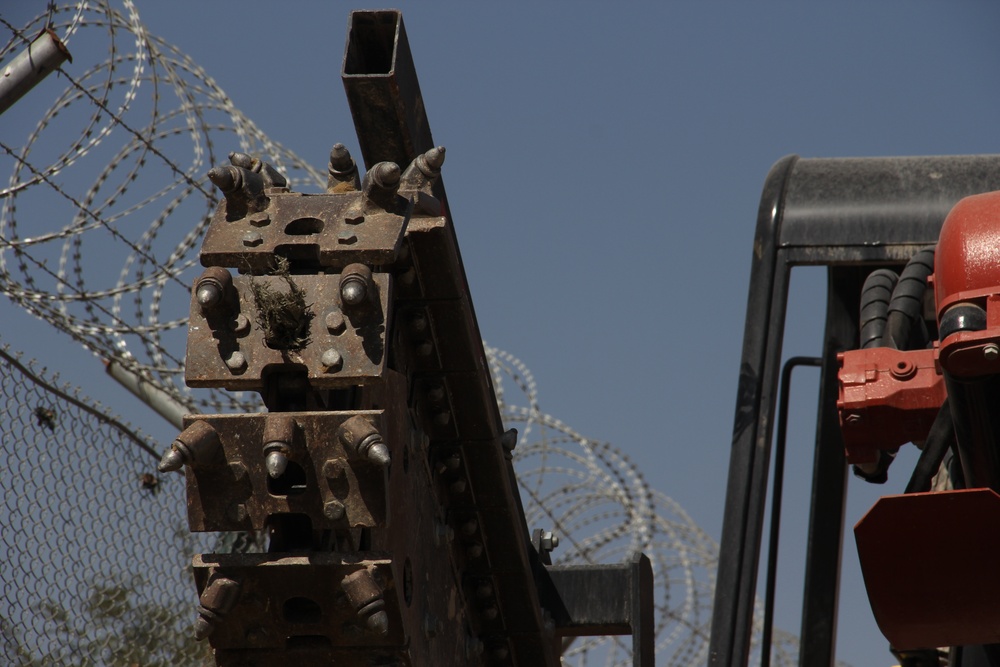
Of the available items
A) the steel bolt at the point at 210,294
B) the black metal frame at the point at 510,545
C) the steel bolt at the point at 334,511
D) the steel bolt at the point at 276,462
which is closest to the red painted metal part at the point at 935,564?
the black metal frame at the point at 510,545

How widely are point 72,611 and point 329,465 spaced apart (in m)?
3.38

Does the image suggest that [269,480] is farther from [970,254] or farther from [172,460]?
[970,254]

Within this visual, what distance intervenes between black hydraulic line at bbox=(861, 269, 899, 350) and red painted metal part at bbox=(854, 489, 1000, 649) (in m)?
0.96

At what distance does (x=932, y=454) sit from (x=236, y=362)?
2290mm

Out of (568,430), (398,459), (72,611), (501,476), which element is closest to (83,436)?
(72,611)

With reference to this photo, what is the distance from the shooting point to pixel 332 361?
3863 millimetres

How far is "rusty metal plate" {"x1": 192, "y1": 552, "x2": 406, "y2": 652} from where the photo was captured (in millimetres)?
3889

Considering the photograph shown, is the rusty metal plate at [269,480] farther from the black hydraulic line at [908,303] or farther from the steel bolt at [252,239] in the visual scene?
the black hydraulic line at [908,303]

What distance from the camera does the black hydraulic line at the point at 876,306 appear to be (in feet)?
17.3

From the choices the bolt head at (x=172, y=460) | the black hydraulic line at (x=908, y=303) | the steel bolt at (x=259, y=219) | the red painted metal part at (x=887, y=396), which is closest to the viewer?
the bolt head at (x=172, y=460)

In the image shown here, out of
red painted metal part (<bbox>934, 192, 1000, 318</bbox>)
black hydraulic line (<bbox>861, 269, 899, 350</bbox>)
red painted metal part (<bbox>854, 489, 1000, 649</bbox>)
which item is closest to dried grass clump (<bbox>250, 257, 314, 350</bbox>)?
red painted metal part (<bbox>854, 489, 1000, 649</bbox>)

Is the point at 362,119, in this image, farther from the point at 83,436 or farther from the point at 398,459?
the point at 83,436

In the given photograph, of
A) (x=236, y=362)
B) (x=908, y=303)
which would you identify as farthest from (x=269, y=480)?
(x=908, y=303)

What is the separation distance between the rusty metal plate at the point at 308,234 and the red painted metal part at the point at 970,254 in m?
1.65
